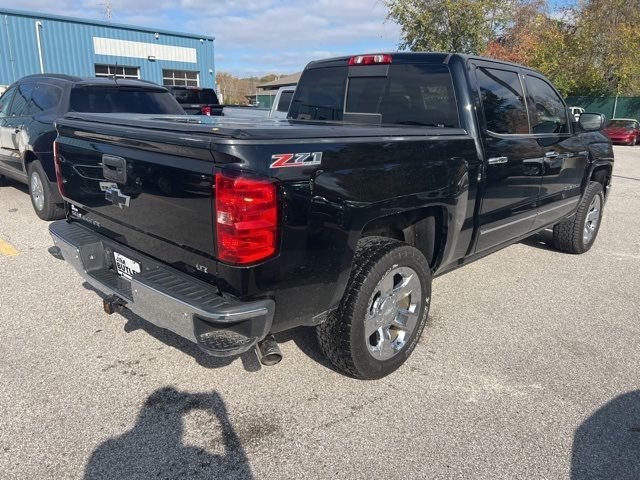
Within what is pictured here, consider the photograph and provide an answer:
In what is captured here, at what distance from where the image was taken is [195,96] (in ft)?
45.4

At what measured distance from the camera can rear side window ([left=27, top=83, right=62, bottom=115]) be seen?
19.7 feet

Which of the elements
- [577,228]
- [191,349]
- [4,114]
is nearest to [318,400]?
[191,349]

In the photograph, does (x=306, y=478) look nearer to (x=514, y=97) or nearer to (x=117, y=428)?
(x=117, y=428)

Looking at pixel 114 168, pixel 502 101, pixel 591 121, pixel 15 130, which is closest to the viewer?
pixel 114 168

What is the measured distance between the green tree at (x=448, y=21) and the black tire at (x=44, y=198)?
2019 cm

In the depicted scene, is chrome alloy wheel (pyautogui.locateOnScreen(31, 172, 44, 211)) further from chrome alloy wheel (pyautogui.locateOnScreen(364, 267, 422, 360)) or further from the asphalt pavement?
chrome alloy wheel (pyautogui.locateOnScreen(364, 267, 422, 360))

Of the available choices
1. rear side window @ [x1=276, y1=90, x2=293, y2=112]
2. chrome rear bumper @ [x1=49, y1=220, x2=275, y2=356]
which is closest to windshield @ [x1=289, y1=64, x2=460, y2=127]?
chrome rear bumper @ [x1=49, y1=220, x2=275, y2=356]

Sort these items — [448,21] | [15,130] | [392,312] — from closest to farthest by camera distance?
[392,312] < [15,130] < [448,21]

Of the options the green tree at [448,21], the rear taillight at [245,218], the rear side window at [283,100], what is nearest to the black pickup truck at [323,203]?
the rear taillight at [245,218]

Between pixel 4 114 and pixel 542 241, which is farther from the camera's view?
pixel 4 114

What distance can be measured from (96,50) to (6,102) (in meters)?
19.2

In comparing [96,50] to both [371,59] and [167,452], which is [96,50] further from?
[167,452]

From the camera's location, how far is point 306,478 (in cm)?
231

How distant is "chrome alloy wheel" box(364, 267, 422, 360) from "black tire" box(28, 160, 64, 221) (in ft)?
15.4
